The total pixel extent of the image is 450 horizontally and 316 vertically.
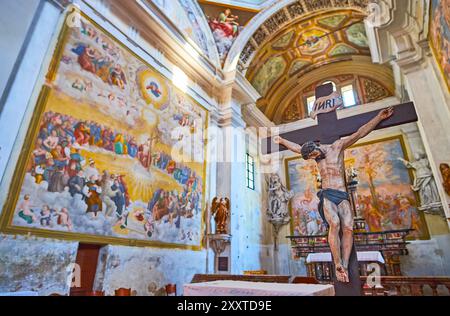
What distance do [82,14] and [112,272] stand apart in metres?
5.26

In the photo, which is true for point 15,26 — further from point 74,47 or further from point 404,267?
point 404,267

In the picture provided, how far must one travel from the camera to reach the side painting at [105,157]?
14.3 ft

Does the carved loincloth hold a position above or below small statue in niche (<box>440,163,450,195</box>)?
below

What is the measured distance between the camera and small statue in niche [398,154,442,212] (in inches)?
328

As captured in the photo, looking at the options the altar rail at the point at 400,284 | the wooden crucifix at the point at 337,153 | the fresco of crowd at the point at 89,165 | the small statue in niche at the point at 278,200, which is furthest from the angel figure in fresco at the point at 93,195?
the small statue in niche at the point at 278,200

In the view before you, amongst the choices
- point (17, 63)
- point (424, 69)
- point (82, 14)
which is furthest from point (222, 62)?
point (17, 63)

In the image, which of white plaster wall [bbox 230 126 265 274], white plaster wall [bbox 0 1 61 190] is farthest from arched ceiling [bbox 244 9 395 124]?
white plaster wall [bbox 0 1 61 190]

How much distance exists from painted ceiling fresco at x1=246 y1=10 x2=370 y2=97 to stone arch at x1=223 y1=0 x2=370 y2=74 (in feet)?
1.14

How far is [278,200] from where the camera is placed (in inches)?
453

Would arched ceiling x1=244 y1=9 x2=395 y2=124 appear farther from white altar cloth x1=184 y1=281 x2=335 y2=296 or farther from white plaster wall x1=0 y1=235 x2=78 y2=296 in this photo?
white altar cloth x1=184 y1=281 x2=335 y2=296

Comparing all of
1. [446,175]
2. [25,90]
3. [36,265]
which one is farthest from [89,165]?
[446,175]

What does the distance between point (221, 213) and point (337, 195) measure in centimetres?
469

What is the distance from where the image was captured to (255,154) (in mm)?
11984

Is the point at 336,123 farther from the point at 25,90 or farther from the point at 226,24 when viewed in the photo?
the point at 226,24
